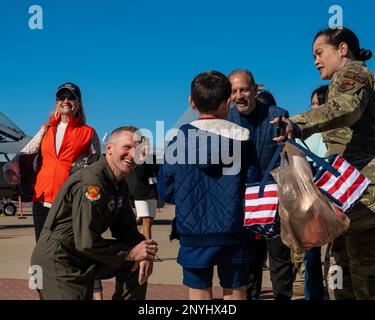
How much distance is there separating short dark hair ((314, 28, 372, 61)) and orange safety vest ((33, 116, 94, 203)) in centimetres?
231

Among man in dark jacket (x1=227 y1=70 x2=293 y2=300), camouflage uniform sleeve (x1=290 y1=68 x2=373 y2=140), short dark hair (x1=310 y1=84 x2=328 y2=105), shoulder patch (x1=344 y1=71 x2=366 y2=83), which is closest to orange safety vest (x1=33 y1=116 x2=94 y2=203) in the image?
man in dark jacket (x1=227 y1=70 x2=293 y2=300)

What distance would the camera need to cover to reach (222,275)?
3926mm

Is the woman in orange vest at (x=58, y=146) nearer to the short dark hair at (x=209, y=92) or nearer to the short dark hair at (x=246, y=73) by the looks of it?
the short dark hair at (x=246, y=73)

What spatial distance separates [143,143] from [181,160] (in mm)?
240

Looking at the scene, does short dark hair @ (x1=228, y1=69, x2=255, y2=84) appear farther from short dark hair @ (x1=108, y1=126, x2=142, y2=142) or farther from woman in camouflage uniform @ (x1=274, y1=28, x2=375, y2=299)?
short dark hair @ (x1=108, y1=126, x2=142, y2=142)

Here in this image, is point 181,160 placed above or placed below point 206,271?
above

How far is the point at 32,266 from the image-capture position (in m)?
3.88

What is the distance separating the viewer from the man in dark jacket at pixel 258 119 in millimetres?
5230

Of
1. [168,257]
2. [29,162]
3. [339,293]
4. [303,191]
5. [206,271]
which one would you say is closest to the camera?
[303,191]

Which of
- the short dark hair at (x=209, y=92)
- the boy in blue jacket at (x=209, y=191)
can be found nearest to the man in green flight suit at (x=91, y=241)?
the boy in blue jacket at (x=209, y=191)

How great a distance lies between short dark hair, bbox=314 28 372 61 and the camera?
3.96 m

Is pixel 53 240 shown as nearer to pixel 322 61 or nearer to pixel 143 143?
pixel 143 143
